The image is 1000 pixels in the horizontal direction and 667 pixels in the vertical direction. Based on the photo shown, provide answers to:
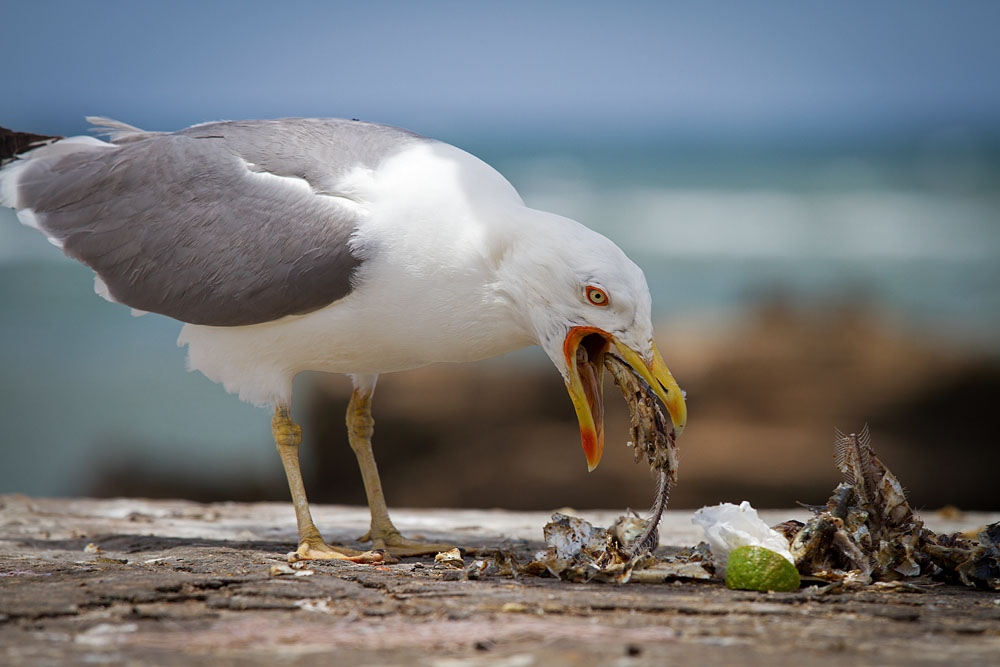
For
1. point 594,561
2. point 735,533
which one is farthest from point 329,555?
point 735,533

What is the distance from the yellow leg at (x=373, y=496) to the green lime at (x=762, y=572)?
1703mm

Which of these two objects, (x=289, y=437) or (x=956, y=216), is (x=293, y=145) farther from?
(x=956, y=216)

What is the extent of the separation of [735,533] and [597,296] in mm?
1034

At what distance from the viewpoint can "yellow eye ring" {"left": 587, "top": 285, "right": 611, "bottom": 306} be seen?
4129mm

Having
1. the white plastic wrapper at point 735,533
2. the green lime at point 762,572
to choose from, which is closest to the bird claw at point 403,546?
the white plastic wrapper at point 735,533

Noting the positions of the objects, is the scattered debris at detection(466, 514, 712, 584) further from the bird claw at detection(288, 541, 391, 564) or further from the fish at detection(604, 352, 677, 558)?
the bird claw at detection(288, 541, 391, 564)

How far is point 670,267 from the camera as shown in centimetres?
2416

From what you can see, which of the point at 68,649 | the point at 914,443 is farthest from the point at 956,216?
the point at 68,649

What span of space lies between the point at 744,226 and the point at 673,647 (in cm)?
2593

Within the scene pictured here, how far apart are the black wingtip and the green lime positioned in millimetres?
4090

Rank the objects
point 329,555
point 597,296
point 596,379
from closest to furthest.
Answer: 1. point 597,296
2. point 596,379
3. point 329,555

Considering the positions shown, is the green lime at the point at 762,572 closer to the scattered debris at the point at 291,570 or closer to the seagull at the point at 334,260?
the seagull at the point at 334,260

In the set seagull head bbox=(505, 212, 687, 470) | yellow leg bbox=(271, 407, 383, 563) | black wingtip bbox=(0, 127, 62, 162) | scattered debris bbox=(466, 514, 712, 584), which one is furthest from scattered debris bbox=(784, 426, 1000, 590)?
black wingtip bbox=(0, 127, 62, 162)

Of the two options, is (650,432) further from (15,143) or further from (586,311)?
(15,143)
